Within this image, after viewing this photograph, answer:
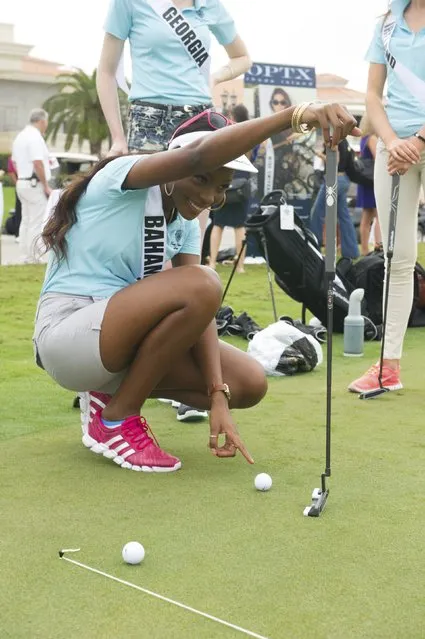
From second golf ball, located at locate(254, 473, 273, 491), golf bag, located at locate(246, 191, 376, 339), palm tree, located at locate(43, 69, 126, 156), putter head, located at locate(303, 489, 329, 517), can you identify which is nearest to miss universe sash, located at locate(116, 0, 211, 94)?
second golf ball, located at locate(254, 473, 273, 491)

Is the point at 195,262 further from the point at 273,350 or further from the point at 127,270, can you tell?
the point at 273,350

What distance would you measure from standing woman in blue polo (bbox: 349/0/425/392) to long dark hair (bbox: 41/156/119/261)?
5.23ft

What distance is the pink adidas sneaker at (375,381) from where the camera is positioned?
5.15 metres

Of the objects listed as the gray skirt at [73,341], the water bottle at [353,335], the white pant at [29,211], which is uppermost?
the gray skirt at [73,341]

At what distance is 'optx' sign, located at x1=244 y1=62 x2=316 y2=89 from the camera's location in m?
13.0

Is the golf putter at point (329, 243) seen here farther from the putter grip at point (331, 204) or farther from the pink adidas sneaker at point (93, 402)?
the pink adidas sneaker at point (93, 402)

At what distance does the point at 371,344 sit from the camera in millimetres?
6906

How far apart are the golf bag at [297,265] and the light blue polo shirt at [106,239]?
10.2 ft

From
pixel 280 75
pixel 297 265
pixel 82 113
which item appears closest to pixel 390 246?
pixel 297 265

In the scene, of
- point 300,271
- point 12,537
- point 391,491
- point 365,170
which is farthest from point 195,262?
point 365,170

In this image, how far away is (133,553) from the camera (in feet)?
9.02

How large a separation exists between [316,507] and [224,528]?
0.31m

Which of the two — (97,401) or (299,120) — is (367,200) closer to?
(97,401)

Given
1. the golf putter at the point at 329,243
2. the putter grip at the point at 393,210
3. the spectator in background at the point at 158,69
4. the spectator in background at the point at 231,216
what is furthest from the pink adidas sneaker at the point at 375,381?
the spectator in background at the point at 231,216
